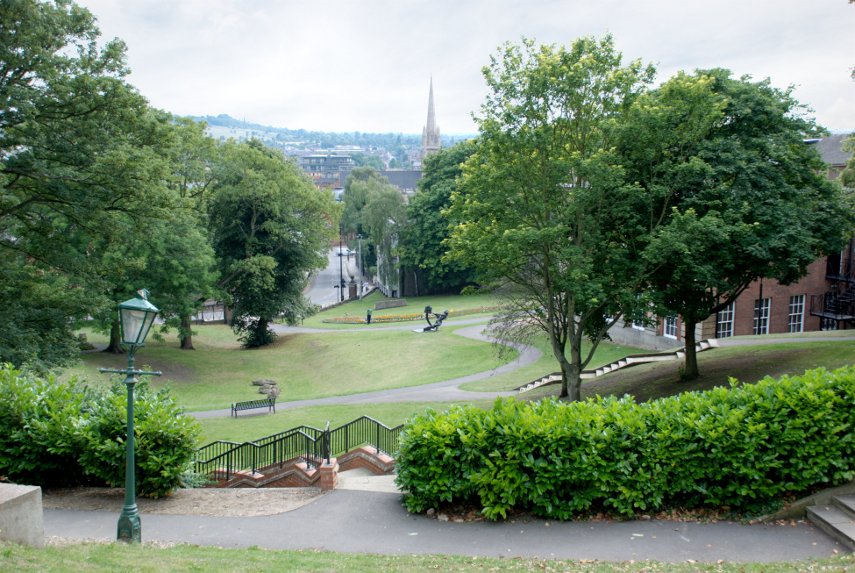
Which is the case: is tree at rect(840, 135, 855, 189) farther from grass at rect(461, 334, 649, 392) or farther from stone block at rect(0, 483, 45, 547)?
stone block at rect(0, 483, 45, 547)

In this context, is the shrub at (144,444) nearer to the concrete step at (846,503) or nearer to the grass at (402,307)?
the concrete step at (846,503)

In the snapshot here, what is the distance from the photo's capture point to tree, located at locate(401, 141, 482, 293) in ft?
212

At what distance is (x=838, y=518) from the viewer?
941 cm

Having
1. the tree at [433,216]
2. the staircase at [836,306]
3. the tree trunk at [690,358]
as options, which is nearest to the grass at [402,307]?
the tree at [433,216]

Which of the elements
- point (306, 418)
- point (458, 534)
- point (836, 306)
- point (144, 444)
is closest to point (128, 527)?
point (144, 444)

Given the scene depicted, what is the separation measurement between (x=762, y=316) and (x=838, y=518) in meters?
28.6

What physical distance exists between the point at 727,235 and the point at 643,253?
2137mm

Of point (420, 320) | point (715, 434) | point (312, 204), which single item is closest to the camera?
point (715, 434)

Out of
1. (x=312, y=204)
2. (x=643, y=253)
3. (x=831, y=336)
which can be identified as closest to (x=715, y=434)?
(x=643, y=253)

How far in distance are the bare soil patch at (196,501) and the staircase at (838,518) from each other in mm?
7942

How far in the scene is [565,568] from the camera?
8359 mm

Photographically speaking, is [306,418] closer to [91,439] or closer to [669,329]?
[91,439]

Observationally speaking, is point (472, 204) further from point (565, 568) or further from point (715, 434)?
point (565, 568)

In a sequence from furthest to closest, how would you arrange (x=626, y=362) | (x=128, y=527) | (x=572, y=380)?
(x=626, y=362)
(x=572, y=380)
(x=128, y=527)
